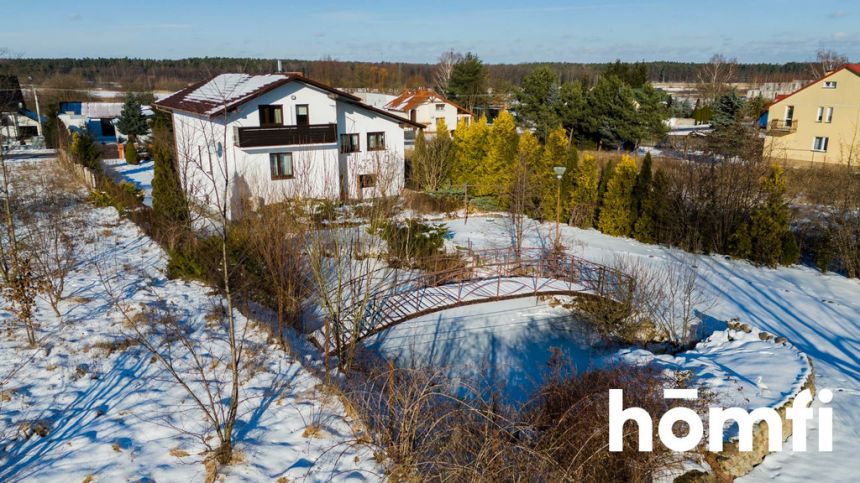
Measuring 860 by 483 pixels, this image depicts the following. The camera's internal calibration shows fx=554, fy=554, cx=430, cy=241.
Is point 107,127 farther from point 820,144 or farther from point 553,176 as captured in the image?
point 820,144

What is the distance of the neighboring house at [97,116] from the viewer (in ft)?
157

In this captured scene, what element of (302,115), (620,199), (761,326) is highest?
(302,115)

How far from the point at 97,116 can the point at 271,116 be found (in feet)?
123

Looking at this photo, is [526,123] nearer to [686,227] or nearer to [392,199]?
[686,227]

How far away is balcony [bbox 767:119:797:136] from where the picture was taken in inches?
1454

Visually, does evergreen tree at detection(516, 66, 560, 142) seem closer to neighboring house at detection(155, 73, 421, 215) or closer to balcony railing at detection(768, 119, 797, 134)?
balcony railing at detection(768, 119, 797, 134)

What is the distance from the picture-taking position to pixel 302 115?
Result: 78.9ft

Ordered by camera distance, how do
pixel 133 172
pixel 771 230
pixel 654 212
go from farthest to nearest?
pixel 133 172
pixel 654 212
pixel 771 230

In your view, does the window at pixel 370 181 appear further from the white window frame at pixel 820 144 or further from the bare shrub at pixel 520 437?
the white window frame at pixel 820 144

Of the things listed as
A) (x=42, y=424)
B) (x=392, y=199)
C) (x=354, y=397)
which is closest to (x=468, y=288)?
(x=392, y=199)

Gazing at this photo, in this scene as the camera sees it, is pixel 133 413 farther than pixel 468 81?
No

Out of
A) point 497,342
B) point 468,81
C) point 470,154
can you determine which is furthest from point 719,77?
point 497,342

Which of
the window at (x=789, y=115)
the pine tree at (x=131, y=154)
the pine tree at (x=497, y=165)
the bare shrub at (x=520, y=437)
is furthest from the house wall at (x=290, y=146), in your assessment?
the window at (x=789, y=115)

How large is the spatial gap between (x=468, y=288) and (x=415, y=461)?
7.96 meters
